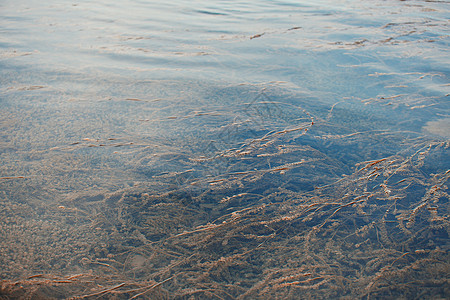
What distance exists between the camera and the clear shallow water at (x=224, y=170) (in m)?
1.31

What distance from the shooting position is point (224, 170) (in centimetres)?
186

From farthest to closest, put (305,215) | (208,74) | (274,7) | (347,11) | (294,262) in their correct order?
(274,7) → (347,11) → (208,74) → (305,215) → (294,262)

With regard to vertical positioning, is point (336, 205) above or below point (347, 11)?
below

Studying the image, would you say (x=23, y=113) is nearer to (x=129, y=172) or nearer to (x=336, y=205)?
(x=129, y=172)

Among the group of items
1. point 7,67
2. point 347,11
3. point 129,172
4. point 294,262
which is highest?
point 347,11

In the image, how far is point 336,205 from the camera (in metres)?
1.63

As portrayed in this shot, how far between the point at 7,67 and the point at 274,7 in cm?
492

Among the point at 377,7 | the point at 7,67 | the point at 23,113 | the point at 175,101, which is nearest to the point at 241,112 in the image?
the point at 175,101

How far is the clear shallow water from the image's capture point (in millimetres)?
1307

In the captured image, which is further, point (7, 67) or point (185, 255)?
point (7, 67)

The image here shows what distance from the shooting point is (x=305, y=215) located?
1.57m

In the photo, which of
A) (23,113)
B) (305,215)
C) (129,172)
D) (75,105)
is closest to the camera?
(305,215)

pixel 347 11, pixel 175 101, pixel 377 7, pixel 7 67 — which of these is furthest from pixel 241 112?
pixel 377 7

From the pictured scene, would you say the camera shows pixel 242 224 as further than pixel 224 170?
No
